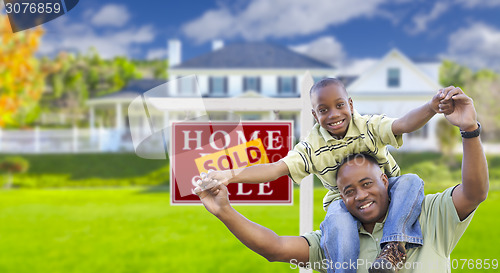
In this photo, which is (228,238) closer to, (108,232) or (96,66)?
(108,232)

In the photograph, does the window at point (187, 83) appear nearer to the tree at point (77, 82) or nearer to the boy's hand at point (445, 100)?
the boy's hand at point (445, 100)

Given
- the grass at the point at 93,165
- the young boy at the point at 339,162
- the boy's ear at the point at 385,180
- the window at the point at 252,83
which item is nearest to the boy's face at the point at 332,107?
the young boy at the point at 339,162

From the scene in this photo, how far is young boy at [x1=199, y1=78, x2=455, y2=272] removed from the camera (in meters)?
1.66

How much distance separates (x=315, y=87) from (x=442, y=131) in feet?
45.6

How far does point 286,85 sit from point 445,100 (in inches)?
655

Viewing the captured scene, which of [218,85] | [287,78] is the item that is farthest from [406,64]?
[218,85]

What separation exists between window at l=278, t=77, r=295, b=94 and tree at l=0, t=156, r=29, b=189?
352 inches

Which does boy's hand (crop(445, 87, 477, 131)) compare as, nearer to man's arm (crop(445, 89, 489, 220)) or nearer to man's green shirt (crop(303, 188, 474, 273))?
man's arm (crop(445, 89, 489, 220))

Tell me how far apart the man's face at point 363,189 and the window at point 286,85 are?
1629 cm

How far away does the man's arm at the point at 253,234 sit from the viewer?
5.31ft

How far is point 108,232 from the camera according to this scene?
27.3 ft

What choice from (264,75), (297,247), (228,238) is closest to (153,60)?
(264,75)

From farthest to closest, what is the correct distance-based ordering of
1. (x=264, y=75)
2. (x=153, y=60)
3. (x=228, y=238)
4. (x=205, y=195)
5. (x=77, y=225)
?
(x=153, y=60)
(x=264, y=75)
(x=77, y=225)
(x=228, y=238)
(x=205, y=195)

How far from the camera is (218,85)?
18156 mm
